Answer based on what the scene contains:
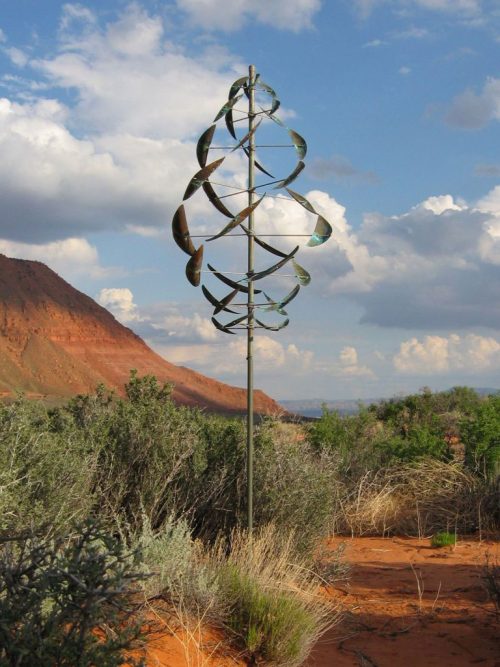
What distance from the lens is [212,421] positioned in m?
10.3

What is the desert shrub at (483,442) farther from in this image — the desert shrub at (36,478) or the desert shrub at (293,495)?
the desert shrub at (36,478)

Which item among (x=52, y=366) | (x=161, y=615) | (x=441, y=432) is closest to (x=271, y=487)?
(x=161, y=615)

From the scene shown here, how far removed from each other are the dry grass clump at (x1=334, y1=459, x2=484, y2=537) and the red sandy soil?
141 cm

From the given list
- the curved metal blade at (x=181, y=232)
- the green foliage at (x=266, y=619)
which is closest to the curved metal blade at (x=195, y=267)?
the curved metal blade at (x=181, y=232)

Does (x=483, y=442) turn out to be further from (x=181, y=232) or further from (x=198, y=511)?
(x=181, y=232)

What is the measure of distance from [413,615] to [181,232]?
15.2 ft

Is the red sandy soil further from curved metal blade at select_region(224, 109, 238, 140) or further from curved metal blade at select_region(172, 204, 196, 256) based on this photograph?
curved metal blade at select_region(224, 109, 238, 140)

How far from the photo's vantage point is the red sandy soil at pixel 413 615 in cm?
633

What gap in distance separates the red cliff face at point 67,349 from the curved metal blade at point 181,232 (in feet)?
154

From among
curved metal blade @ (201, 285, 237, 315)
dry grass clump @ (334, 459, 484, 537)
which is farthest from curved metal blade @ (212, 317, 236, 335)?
dry grass clump @ (334, 459, 484, 537)

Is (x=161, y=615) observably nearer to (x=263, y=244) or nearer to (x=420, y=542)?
(x=263, y=244)

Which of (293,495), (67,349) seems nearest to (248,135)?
(293,495)

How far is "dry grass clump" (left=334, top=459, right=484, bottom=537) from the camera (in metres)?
11.7

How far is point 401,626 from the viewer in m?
7.06
